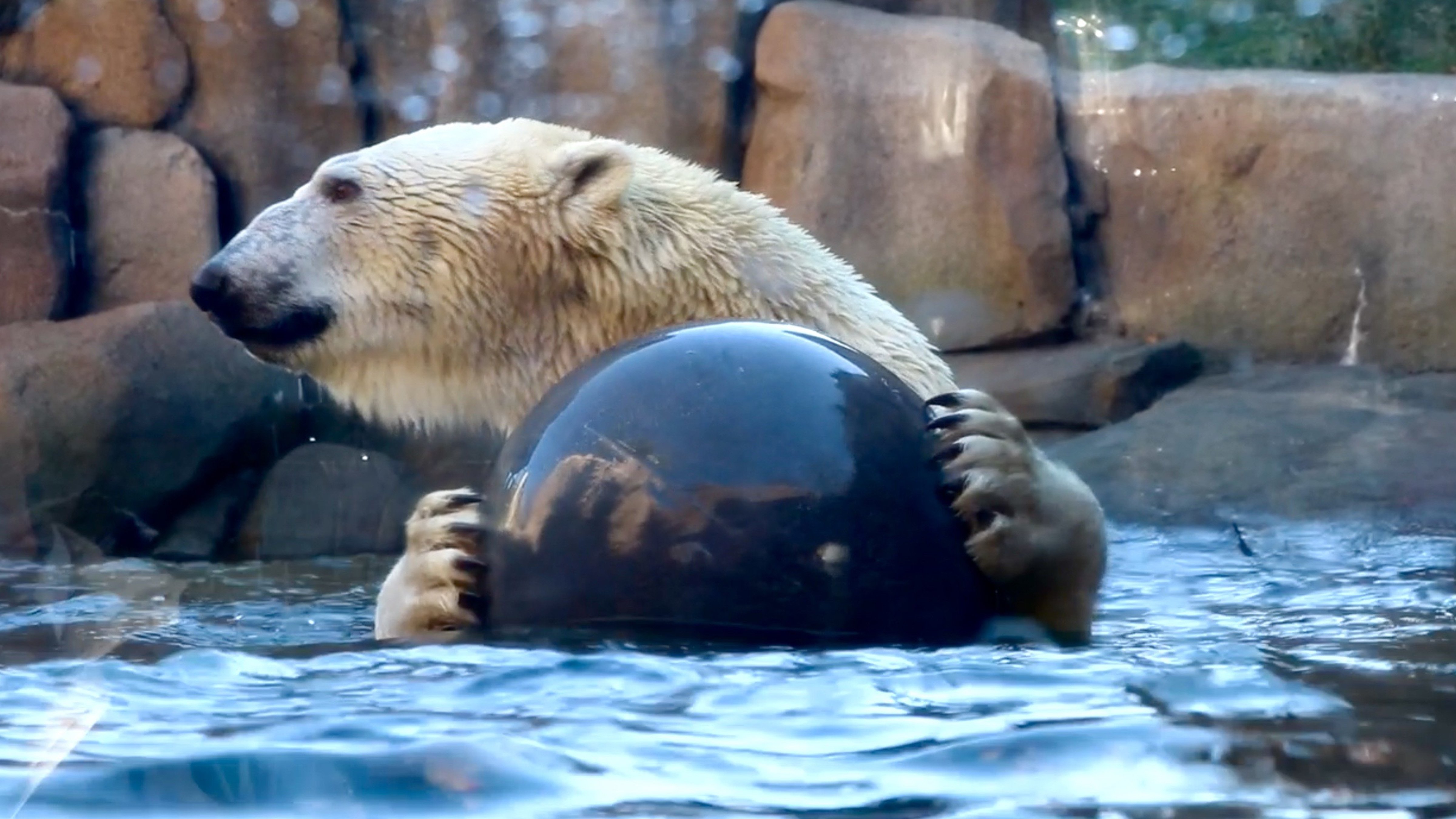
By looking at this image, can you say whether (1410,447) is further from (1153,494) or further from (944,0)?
(944,0)

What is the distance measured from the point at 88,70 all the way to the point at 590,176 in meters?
4.53

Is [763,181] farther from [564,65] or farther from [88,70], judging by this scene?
[88,70]

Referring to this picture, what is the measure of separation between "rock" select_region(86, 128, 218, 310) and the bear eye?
147 inches

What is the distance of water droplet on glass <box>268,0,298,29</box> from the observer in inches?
289

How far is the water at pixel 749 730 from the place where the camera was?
1.52 m

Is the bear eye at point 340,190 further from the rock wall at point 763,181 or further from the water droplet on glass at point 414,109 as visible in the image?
the water droplet on glass at point 414,109

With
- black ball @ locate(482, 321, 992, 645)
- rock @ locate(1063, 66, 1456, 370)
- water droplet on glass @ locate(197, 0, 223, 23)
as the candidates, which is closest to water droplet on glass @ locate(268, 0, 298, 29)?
water droplet on glass @ locate(197, 0, 223, 23)

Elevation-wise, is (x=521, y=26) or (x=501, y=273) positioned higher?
(x=521, y=26)

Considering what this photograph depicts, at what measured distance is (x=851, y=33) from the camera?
7.22 meters

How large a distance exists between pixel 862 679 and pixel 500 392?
153cm

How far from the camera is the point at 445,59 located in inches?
296

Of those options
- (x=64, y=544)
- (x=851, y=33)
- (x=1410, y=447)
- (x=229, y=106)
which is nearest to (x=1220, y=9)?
(x=851, y=33)

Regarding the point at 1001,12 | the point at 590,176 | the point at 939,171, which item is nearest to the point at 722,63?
the point at 939,171

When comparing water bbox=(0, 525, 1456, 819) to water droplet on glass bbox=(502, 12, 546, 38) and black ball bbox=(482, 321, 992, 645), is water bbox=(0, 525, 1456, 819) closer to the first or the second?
black ball bbox=(482, 321, 992, 645)
